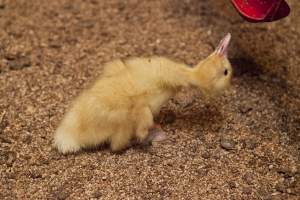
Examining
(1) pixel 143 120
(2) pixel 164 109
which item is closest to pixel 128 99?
(1) pixel 143 120

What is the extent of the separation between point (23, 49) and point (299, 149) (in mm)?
1588

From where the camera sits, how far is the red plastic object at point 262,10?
2.13 m

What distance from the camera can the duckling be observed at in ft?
7.05

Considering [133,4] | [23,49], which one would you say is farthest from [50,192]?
[133,4]

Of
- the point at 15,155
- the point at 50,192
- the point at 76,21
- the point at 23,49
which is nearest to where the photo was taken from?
the point at 50,192

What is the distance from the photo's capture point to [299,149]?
2.33m

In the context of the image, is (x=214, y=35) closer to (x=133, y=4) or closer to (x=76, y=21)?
(x=133, y=4)

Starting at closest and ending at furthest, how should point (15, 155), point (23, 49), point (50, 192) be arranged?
point (50, 192), point (15, 155), point (23, 49)

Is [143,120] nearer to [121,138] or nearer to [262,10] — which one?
[121,138]

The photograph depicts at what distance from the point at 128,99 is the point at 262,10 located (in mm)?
685

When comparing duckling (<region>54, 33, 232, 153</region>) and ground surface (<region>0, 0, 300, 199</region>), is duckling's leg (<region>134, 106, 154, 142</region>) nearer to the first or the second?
duckling (<region>54, 33, 232, 153</region>)

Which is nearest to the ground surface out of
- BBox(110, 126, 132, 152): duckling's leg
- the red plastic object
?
BBox(110, 126, 132, 152): duckling's leg

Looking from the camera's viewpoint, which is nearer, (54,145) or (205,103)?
(54,145)

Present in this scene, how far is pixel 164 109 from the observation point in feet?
8.33
